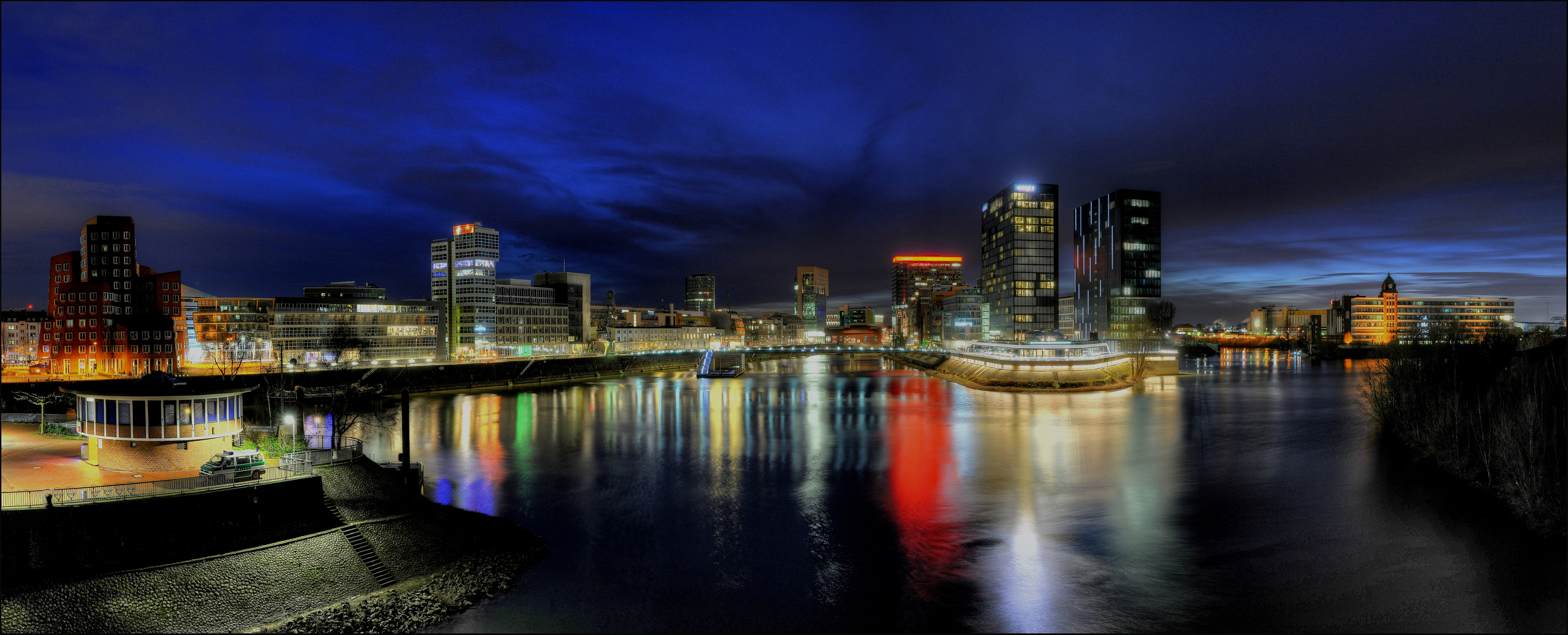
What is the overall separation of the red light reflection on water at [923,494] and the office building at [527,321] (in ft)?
247

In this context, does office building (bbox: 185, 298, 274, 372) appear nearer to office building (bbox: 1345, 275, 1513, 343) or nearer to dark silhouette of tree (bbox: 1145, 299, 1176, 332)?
dark silhouette of tree (bbox: 1145, 299, 1176, 332)

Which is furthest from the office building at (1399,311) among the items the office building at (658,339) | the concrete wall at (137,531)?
the concrete wall at (137,531)

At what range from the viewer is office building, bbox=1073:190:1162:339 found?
12350 centimetres

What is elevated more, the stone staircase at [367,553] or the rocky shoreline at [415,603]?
the stone staircase at [367,553]

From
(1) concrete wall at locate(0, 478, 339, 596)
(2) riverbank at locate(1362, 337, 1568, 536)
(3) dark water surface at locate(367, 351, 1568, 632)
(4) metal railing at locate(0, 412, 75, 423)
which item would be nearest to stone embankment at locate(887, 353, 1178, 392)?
(3) dark water surface at locate(367, 351, 1568, 632)

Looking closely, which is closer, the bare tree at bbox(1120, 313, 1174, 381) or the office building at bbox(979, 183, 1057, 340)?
the bare tree at bbox(1120, 313, 1174, 381)

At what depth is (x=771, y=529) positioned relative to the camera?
2261cm

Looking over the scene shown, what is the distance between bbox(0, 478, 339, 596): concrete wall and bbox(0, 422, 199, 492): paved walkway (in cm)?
179

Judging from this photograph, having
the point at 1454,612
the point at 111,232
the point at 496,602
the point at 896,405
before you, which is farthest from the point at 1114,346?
the point at 111,232

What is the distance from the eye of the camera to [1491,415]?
77.9ft

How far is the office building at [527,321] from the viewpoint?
108875 millimetres

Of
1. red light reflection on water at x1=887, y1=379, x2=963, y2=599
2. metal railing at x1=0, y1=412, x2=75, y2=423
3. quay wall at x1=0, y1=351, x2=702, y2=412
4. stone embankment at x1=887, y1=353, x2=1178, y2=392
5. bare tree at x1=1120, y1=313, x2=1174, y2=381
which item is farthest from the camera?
bare tree at x1=1120, y1=313, x2=1174, y2=381

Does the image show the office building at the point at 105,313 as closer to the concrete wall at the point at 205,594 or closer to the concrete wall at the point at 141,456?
the concrete wall at the point at 141,456

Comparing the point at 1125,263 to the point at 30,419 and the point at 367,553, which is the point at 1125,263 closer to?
the point at 367,553
